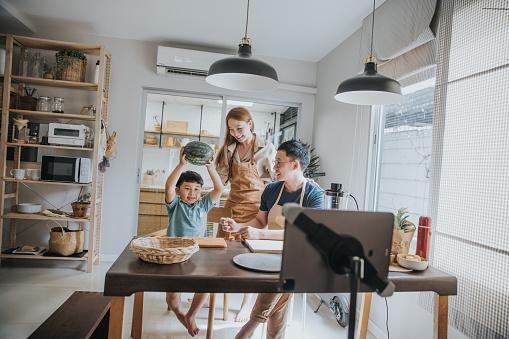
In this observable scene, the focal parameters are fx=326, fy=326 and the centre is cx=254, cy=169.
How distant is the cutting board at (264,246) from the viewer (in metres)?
1.57

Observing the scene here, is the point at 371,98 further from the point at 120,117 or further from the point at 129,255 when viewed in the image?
the point at 120,117

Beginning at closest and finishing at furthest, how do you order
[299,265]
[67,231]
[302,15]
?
[299,265] → [302,15] → [67,231]

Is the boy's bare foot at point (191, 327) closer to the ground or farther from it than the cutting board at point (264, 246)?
closer to the ground

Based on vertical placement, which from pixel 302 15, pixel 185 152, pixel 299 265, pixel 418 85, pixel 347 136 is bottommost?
pixel 299 265

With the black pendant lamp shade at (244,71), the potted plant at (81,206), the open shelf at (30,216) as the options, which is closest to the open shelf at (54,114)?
the potted plant at (81,206)

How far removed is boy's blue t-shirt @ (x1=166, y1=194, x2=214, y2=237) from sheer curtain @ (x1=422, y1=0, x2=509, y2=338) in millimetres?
1561

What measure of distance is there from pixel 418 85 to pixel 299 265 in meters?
2.06

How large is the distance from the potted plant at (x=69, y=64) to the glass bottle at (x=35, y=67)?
0.73 feet

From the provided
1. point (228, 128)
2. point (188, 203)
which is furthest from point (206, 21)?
point (188, 203)

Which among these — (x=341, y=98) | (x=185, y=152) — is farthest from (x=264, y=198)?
(x=341, y=98)

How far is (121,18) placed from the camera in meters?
3.33

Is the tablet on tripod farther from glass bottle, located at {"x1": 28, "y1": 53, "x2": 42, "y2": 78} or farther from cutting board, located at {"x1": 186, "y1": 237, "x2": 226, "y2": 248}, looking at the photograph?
glass bottle, located at {"x1": 28, "y1": 53, "x2": 42, "y2": 78}

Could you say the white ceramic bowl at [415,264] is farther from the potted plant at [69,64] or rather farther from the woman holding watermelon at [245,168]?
the potted plant at [69,64]

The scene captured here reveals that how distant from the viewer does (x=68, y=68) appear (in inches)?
137
